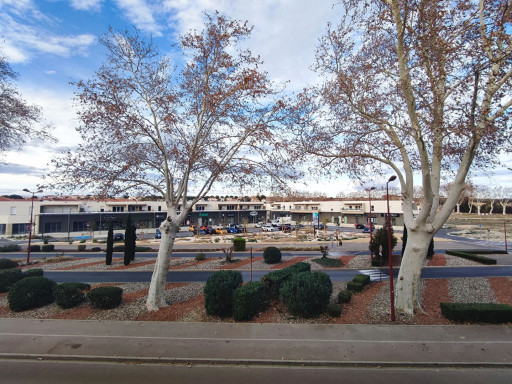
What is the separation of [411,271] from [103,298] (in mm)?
10621

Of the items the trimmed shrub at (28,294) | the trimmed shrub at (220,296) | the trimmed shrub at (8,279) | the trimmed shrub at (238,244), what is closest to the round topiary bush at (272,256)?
the trimmed shrub at (238,244)

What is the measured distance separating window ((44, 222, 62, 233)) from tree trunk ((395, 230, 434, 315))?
65.0 meters

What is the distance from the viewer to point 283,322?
28.6ft

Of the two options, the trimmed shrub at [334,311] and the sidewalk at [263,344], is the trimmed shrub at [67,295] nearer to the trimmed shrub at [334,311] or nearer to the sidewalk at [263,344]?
the sidewalk at [263,344]

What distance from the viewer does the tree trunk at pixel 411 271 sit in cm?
876

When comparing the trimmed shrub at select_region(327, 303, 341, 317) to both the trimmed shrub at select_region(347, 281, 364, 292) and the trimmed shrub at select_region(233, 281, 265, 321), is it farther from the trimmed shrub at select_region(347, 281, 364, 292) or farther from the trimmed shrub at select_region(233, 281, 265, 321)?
the trimmed shrub at select_region(347, 281, 364, 292)

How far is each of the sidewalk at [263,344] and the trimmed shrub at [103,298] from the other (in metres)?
1.22

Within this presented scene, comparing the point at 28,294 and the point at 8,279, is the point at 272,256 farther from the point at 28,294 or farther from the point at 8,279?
the point at 8,279

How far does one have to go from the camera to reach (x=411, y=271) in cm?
892

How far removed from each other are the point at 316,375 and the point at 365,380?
0.99m

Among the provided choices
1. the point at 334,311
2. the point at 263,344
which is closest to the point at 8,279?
the point at 263,344

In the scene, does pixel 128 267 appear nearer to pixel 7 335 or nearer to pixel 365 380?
pixel 7 335

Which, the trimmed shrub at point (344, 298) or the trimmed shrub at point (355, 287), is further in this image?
the trimmed shrub at point (355, 287)

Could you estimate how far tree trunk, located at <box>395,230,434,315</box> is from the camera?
8.76m
